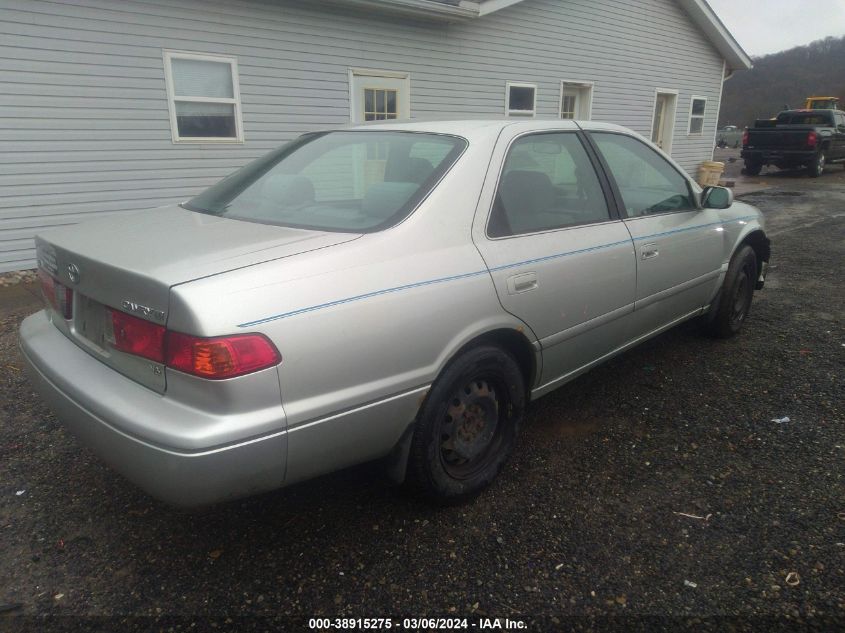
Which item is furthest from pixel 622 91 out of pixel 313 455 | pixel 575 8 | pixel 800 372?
pixel 313 455

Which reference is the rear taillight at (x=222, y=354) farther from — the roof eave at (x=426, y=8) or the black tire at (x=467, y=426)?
the roof eave at (x=426, y=8)

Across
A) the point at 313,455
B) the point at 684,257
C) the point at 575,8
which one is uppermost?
the point at 575,8

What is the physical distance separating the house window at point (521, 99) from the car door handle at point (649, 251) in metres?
8.19

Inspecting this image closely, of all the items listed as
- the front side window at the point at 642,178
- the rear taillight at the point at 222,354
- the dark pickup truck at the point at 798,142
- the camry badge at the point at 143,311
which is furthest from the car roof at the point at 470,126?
the dark pickup truck at the point at 798,142

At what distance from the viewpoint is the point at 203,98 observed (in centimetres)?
740

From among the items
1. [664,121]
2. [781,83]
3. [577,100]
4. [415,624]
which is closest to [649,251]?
[415,624]

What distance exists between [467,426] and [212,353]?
1.19 meters

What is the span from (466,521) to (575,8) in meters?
11.8

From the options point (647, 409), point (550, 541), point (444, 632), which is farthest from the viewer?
point (647, 409)

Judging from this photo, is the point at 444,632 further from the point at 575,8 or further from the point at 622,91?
the point at 622,91

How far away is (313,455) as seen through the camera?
1972 mm

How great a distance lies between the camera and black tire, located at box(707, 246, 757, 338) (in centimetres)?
420

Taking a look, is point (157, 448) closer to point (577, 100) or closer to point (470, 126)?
point (470, 126)

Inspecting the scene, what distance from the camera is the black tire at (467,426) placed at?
231 cm
